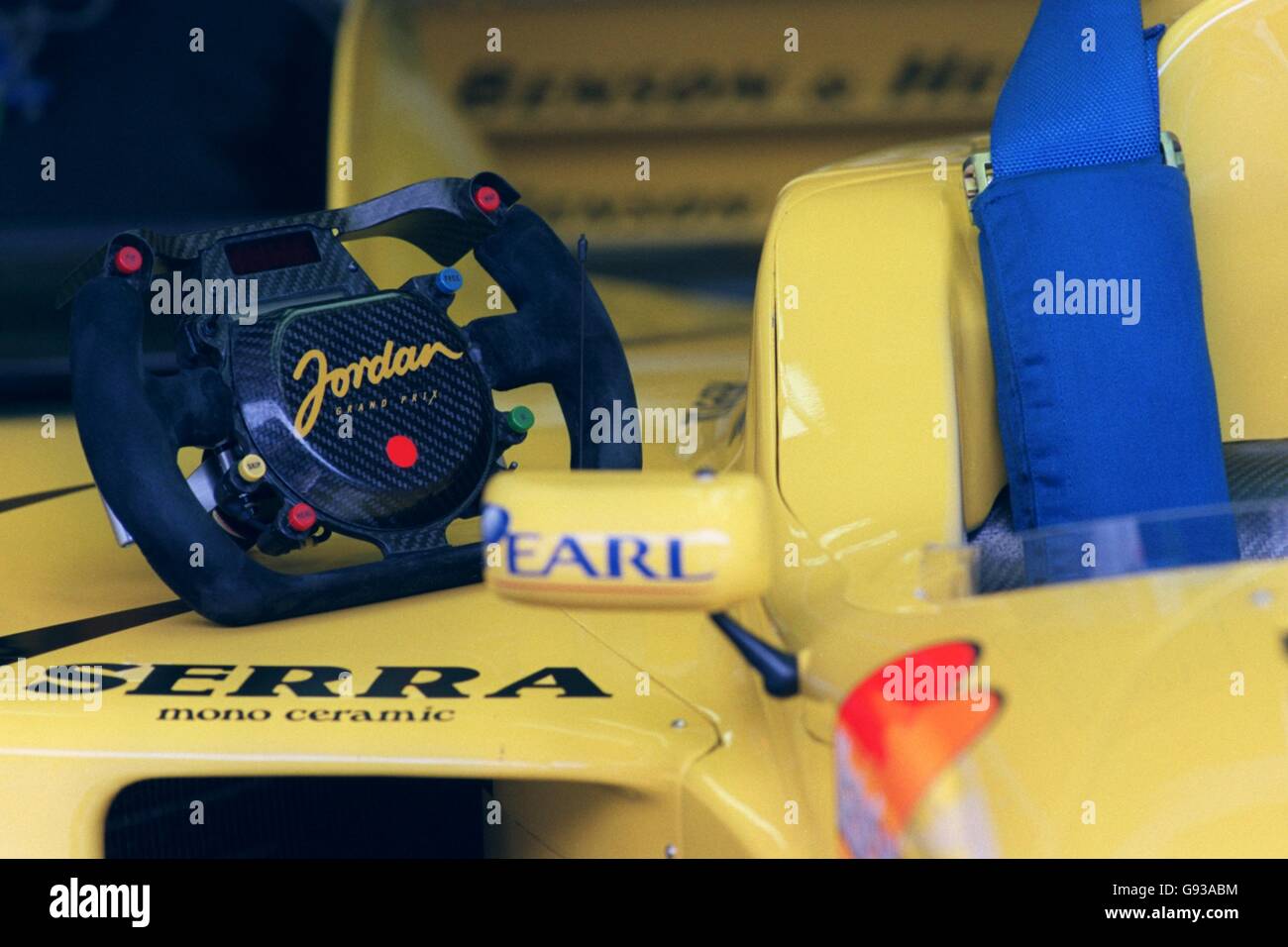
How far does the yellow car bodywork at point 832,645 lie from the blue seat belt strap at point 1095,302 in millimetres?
58

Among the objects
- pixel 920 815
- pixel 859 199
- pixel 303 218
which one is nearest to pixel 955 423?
pixel 859 199

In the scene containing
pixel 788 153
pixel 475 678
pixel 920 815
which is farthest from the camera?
pixel 788 153

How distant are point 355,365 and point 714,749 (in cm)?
46

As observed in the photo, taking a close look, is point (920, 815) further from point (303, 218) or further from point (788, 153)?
point (788, 153)

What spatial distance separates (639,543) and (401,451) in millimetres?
534

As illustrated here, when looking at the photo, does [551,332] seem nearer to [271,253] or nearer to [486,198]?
[486,198]

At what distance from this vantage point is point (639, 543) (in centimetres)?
85

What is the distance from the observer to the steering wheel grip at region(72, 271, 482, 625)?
1.23 meters

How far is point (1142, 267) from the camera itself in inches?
47.6

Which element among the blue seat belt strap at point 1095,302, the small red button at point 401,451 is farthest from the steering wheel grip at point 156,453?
the blue seat belt strap at point 1095,302

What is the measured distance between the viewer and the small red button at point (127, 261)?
130 centimetres

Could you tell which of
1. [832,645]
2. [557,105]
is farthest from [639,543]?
[557,105]

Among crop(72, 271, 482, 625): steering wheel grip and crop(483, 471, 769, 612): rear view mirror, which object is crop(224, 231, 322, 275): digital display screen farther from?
crop(483, 471, 769, 612): rear view mirror

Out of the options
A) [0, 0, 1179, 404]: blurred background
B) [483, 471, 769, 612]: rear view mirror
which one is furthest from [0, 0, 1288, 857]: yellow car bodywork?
[0, 0, 1179, 404]: blurred background
